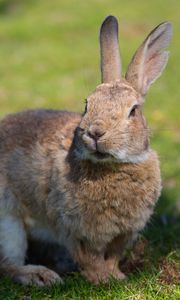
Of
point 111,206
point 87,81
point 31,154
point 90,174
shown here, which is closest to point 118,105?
point 90,174

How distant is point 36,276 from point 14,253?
0.23 meters

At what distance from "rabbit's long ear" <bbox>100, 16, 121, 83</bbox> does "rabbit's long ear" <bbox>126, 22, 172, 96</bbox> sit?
0.09 meters

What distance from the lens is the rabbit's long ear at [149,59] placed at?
4.76m

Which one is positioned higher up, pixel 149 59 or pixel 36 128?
pixel 149 59

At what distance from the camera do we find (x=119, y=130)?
4.25 meters

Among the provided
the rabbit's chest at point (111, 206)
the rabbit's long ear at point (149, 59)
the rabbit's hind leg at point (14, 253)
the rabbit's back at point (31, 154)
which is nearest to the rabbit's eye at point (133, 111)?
the rabbit's long ear at point (149, 59)

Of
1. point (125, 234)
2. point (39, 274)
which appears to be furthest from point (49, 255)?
point (125, 234)

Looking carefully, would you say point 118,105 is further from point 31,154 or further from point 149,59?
point 31,154

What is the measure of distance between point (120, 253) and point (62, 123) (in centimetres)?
98

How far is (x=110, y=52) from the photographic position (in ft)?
15.8

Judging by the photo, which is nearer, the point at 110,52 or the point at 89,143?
the point at 89,143

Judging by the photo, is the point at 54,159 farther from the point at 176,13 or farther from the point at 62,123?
the point at 176,13

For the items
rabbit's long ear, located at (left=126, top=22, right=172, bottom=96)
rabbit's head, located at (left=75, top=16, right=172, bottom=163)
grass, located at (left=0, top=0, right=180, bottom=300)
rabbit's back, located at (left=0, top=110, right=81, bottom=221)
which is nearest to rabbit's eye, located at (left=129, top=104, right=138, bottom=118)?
rabbit's head, located at (left=75, top=16, right=172, bottom=163)

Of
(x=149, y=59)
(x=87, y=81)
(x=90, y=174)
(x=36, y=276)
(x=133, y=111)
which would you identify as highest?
(x=149, y=59)
